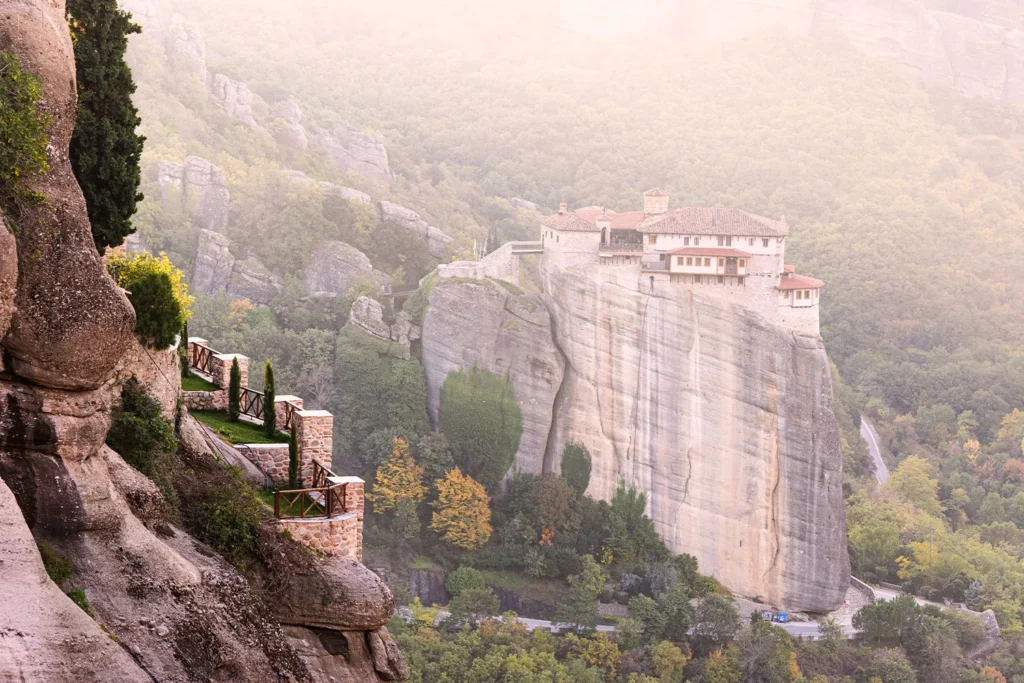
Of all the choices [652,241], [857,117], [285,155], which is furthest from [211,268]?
[857,117]

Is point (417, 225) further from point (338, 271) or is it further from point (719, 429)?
point (719, 429)

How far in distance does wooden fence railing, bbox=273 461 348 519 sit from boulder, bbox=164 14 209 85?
62.9 meters

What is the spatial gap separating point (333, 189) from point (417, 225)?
4.90 meters

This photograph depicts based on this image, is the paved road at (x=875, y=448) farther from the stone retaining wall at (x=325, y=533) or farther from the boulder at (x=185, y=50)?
the stone retaining wall at (x=325, y=533)

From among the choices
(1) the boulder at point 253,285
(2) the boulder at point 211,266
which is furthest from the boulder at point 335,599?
(2) the boulder at point 211,266

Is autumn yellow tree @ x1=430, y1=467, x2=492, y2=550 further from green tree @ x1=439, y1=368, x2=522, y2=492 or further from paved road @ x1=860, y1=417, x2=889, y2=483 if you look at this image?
paved road @ x1=860, y1=417, x2=889, y2=483

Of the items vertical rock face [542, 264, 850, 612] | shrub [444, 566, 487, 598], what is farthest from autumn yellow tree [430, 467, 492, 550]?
vertical rock face [542, 264, 850, 612]

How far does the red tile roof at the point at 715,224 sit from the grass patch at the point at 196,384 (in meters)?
29.4

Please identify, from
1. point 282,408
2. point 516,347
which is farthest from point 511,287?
point 282,408

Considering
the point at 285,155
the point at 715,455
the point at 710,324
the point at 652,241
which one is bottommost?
the point at 715,455

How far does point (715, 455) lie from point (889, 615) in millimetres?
8387

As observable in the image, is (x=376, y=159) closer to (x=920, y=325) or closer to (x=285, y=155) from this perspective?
(x=285, y=155)

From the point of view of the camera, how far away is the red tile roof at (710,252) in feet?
146

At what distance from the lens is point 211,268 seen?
56.7m
